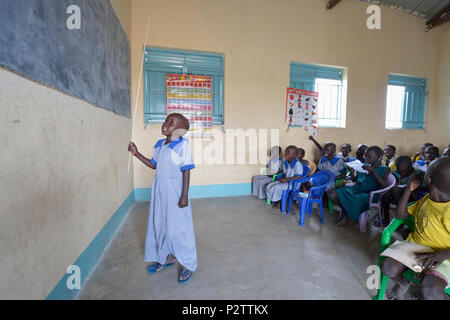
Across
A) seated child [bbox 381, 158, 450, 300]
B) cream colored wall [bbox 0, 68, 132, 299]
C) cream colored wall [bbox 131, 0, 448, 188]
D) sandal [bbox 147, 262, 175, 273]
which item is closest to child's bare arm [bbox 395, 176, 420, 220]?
seated child [bbox 381, 158, 450, 300]

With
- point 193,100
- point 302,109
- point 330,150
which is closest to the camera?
point 330,150

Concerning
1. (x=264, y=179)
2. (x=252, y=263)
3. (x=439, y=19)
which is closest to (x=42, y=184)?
(x=252, y=263)

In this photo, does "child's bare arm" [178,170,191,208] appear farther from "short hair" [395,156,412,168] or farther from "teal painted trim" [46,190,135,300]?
"short hair" [395,156,412,168]

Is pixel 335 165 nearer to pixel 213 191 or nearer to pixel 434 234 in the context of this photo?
pixel 213 191

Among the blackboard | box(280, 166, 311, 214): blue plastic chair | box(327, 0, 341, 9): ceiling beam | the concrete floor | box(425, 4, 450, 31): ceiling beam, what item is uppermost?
box(425, 4, 450, 31): ceiling beam

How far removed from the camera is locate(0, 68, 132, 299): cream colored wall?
979 mm

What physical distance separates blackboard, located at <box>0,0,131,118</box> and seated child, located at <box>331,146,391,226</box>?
3.15 meters

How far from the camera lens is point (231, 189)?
15.0 feet

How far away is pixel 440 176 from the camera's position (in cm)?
135

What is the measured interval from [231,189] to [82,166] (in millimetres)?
3095

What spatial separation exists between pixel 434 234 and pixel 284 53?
13.7ft

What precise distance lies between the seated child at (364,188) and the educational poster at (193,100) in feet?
8.20

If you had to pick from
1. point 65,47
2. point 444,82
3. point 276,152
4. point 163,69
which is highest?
point 444,82
